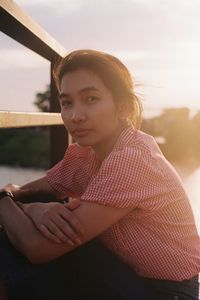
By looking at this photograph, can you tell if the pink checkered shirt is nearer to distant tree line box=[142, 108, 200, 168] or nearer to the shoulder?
the shoulder

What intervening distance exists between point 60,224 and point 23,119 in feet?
1.41

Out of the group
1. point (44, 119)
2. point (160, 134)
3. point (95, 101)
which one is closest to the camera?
point (95, 101)

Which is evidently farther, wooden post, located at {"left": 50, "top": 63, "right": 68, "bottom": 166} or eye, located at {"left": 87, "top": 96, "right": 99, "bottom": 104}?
wooden post, located at {"left": 50, "top": 63, "right": 68, "bottom": 166}

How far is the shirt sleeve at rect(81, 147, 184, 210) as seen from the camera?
150 cm

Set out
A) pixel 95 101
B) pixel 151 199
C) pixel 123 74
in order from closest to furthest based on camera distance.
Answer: pixel 151 199 → pixel 95 101 → pixel 123 74

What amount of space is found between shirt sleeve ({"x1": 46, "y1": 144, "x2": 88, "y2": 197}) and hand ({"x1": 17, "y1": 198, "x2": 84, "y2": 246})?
1.63 ft

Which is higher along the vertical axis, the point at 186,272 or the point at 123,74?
the point at 123,74

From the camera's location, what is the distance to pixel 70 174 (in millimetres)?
2092

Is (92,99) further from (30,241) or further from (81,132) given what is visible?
(30,241)

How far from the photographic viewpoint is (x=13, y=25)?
1676mm

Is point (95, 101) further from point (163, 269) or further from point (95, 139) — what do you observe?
point (163, 269)

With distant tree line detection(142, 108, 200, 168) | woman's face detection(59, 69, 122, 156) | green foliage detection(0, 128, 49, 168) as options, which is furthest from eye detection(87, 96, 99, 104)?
green foliage detection(0, 128, 49, 168)

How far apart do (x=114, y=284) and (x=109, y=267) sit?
0.05 m

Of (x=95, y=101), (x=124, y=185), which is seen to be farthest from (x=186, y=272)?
(x=95, y=101)
